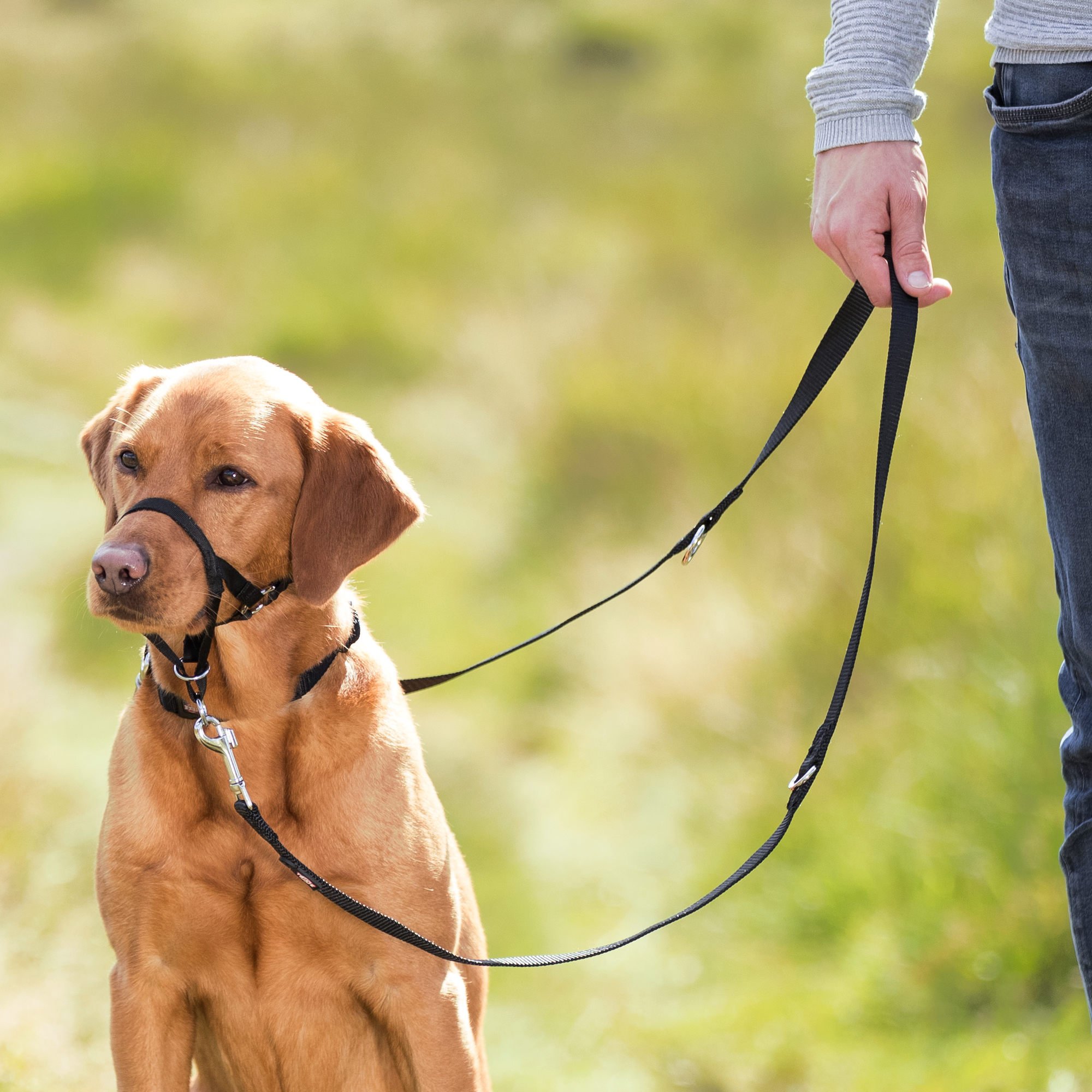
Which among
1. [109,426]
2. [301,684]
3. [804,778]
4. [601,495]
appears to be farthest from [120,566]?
[601,495]

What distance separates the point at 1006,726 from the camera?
13.3 ft

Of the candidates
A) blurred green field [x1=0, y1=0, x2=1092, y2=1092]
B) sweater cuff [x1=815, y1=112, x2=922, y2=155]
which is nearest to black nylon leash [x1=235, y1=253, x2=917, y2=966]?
sweater cuff [x1=815, y1=112, x2=922, y2=155]

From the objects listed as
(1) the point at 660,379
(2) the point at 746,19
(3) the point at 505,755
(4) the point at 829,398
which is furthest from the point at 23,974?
(2) the point at 746,19

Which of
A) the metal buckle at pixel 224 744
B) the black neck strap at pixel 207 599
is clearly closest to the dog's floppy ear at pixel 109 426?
the black neck strap at pixel 207 599

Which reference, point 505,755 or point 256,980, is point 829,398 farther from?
point 256,980

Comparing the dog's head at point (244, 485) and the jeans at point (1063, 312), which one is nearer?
the jeans at point (1063, 312)

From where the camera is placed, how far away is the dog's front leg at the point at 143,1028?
2.07 m

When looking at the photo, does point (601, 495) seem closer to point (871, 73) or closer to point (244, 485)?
point (244, 485)

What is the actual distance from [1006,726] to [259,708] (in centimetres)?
265

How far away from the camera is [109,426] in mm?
2383

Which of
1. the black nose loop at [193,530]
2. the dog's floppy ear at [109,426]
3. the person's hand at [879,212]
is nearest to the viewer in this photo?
the person's hand at [879,212]

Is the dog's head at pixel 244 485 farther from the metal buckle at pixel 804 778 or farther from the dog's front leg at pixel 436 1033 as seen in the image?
the metal buckle at pixel 804 778

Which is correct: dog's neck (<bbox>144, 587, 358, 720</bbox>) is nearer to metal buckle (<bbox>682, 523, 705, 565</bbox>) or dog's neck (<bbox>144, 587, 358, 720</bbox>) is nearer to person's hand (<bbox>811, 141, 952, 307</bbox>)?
metal buckle (<bbox>682, 523, 705, 565</bbox>)

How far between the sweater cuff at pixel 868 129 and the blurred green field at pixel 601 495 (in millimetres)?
2427
